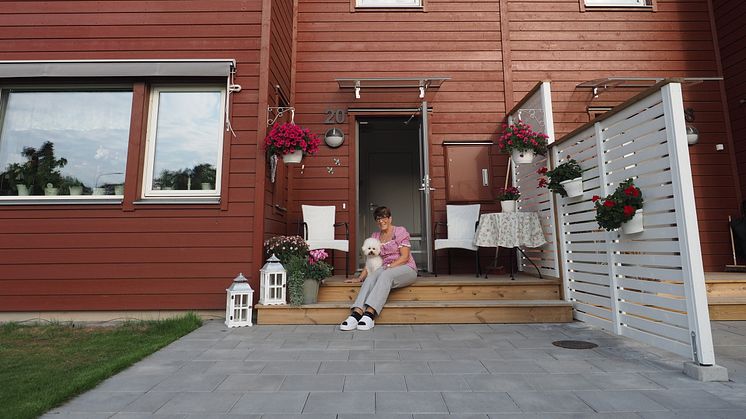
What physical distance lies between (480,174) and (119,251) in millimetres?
4021

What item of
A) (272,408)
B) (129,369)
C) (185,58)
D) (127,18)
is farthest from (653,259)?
(127,18)

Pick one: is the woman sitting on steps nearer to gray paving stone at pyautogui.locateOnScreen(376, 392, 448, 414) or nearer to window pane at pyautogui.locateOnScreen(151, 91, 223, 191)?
gray paving stone at pyautogui.locateOnScreen(376, 392, 448, 414)

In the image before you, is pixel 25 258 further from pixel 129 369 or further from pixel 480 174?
pixel 480 174

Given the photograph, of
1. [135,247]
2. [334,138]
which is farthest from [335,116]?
[135,247]

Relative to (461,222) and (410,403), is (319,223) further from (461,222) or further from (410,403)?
(410,403)

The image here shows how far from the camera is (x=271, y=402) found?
165cm

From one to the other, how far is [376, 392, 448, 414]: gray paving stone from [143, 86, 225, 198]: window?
2671mm

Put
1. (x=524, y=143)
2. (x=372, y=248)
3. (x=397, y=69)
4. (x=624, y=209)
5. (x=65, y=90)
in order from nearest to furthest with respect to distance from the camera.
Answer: (x=624, y=209) → (x=372, y=248) → (x=524, y=143) → (x=65, y=90) → (x=397, y=69)

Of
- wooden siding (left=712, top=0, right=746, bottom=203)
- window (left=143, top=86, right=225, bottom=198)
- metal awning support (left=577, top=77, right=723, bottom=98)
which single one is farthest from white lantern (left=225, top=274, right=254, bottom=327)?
wooden siding (left=712, top=0, right=746, bottom=203)

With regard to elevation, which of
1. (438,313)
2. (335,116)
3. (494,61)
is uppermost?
(494,61)

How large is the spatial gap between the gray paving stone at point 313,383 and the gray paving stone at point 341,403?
83mm

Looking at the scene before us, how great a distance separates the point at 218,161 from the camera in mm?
3695

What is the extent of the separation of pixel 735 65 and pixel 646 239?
4.36 m

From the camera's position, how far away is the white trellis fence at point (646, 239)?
2104 millimetres
